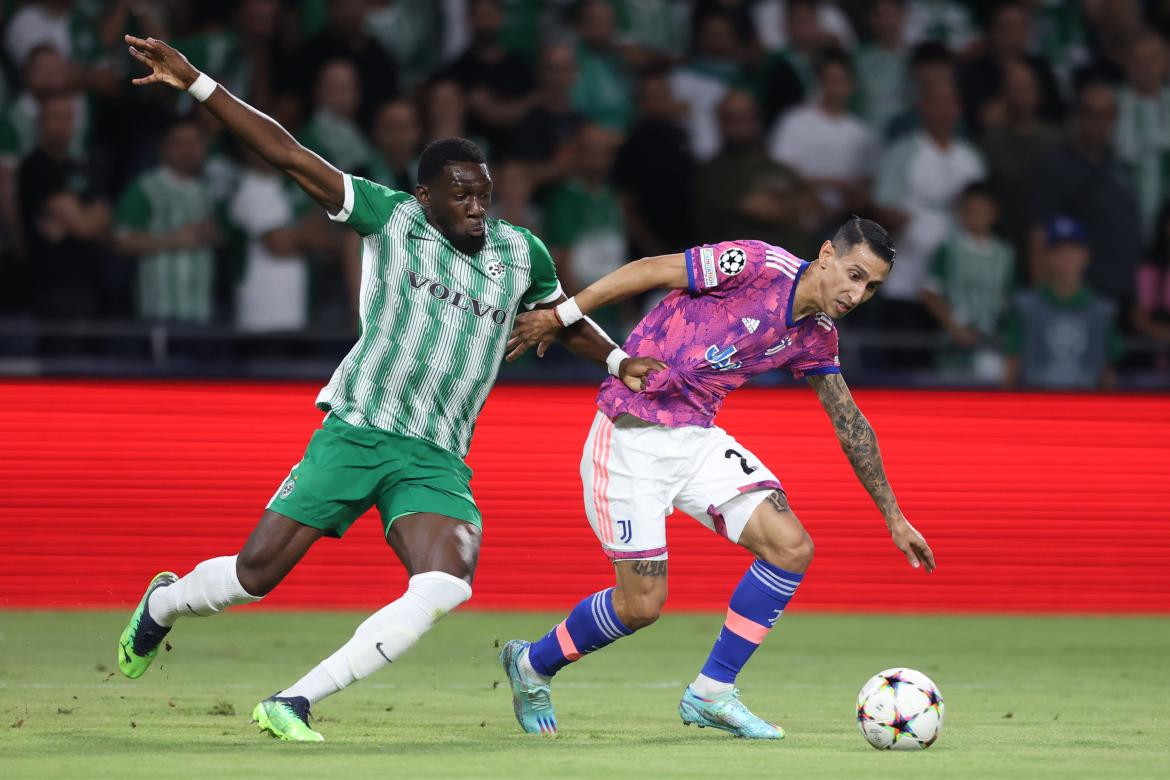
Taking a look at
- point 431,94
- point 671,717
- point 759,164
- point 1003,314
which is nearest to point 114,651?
point 671,717

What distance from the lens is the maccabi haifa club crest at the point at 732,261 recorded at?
7.25 metres

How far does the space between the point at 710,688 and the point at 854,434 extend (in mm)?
1195

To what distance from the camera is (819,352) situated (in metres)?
7.47

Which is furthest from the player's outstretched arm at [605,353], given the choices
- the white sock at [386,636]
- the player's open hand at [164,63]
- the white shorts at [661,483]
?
the player's open hand at [164,63]

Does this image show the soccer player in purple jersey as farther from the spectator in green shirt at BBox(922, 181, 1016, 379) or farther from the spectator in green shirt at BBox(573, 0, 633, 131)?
the spectator in green shirt at BBox(573, 0, 633, 131)

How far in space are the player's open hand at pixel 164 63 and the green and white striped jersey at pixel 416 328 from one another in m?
0.71

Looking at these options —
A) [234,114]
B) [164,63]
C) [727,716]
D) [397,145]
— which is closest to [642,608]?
[727,716]

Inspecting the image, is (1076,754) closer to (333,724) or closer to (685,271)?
(685,271)

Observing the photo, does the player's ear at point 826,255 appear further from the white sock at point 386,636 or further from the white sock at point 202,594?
the white sock at point 202,594

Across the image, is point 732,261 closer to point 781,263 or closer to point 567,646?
point 781,263

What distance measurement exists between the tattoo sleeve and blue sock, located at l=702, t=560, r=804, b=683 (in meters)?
0.54

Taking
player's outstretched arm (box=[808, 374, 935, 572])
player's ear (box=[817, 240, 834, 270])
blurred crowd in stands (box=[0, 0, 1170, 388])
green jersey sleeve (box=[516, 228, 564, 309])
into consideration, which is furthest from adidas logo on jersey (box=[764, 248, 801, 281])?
blurred crowd in stands (box=[0, 0, 1170, 388])

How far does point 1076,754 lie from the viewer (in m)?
6.70

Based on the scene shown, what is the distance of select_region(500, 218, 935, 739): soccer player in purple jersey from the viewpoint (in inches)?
285
